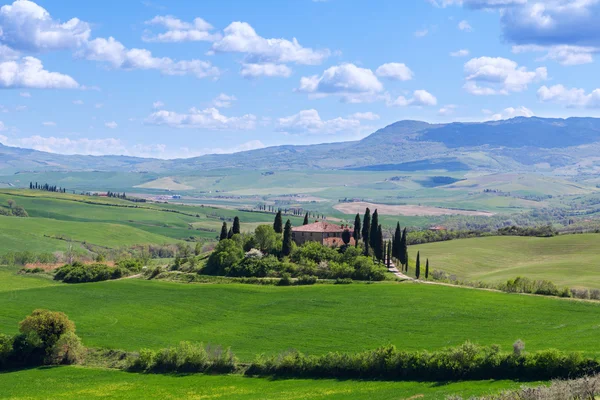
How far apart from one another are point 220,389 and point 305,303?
32.2 metres

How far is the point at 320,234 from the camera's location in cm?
12338

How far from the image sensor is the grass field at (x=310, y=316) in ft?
233

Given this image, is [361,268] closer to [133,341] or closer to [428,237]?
[133,341]

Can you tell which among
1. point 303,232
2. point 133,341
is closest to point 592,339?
point 133,341

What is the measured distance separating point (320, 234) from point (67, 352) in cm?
5780

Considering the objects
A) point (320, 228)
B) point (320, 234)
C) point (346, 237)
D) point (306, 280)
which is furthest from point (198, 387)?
point (320, 228)

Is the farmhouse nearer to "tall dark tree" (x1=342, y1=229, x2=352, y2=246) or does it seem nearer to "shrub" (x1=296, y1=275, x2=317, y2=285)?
"tall dark tree" (x1=342, y1=229, x2=352, y2=246)

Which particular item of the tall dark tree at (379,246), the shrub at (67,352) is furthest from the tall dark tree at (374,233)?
the shrub at (67,352)

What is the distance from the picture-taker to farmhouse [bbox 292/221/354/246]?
4818 inches

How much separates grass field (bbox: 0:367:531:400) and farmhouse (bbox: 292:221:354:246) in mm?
59066

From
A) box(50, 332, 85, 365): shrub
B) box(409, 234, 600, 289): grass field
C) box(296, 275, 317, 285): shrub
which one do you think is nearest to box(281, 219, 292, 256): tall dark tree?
box(296, 275, 317, 285): shrub

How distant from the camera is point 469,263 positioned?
144000 millimetres

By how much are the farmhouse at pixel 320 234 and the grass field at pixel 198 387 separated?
5907 centimetres

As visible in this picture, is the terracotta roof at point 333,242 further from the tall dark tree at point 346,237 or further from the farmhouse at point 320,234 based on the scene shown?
the tall dark tree at point 346,237
